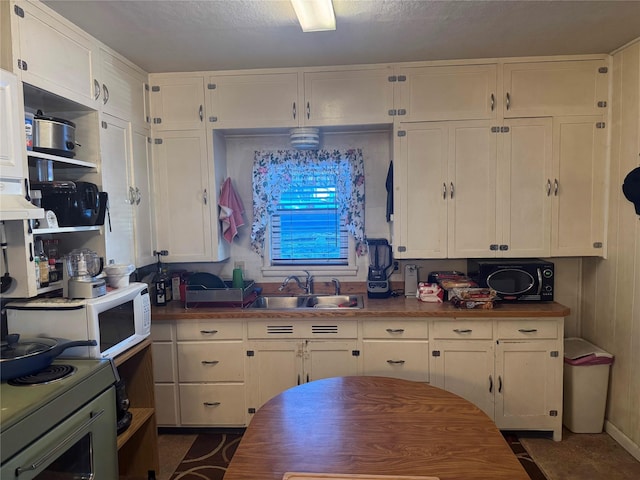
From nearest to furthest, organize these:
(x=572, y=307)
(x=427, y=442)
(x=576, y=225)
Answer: (x=427, y=442), (x=576, y=225), (x=572, y=307)

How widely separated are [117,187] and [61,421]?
1.45m

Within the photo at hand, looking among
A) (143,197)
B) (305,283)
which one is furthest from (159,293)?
(305,283)

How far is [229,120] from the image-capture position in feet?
10.2

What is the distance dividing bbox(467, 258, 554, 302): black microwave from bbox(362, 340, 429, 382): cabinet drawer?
65 cm

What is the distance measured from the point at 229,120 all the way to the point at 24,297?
5.69ft

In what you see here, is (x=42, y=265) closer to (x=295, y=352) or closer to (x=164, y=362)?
(x=164, y=362)

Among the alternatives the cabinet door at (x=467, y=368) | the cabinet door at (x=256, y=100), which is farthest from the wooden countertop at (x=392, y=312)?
the cabinet door at (x=256, y=100)

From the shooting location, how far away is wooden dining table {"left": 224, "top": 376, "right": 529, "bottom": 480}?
1.33 metres

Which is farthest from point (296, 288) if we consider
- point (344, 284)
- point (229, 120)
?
point (229, 120)

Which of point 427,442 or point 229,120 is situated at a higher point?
point 229,120

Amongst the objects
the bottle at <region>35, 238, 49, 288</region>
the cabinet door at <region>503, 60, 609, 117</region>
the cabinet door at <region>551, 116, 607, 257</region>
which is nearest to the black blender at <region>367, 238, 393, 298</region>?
the cabinet door at <region>551, 116, 607, 257</region>

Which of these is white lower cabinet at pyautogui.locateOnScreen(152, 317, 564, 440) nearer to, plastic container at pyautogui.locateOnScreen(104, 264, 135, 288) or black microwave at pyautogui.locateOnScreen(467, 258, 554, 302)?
black microwave at pyautogui.locateOnScreen(467, 258, 554, 302)

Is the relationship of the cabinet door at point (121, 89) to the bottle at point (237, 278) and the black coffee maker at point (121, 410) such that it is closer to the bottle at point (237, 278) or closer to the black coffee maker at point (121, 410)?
the bottle at point (237, 278)

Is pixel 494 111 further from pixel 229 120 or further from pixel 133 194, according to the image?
pixel 133 194
